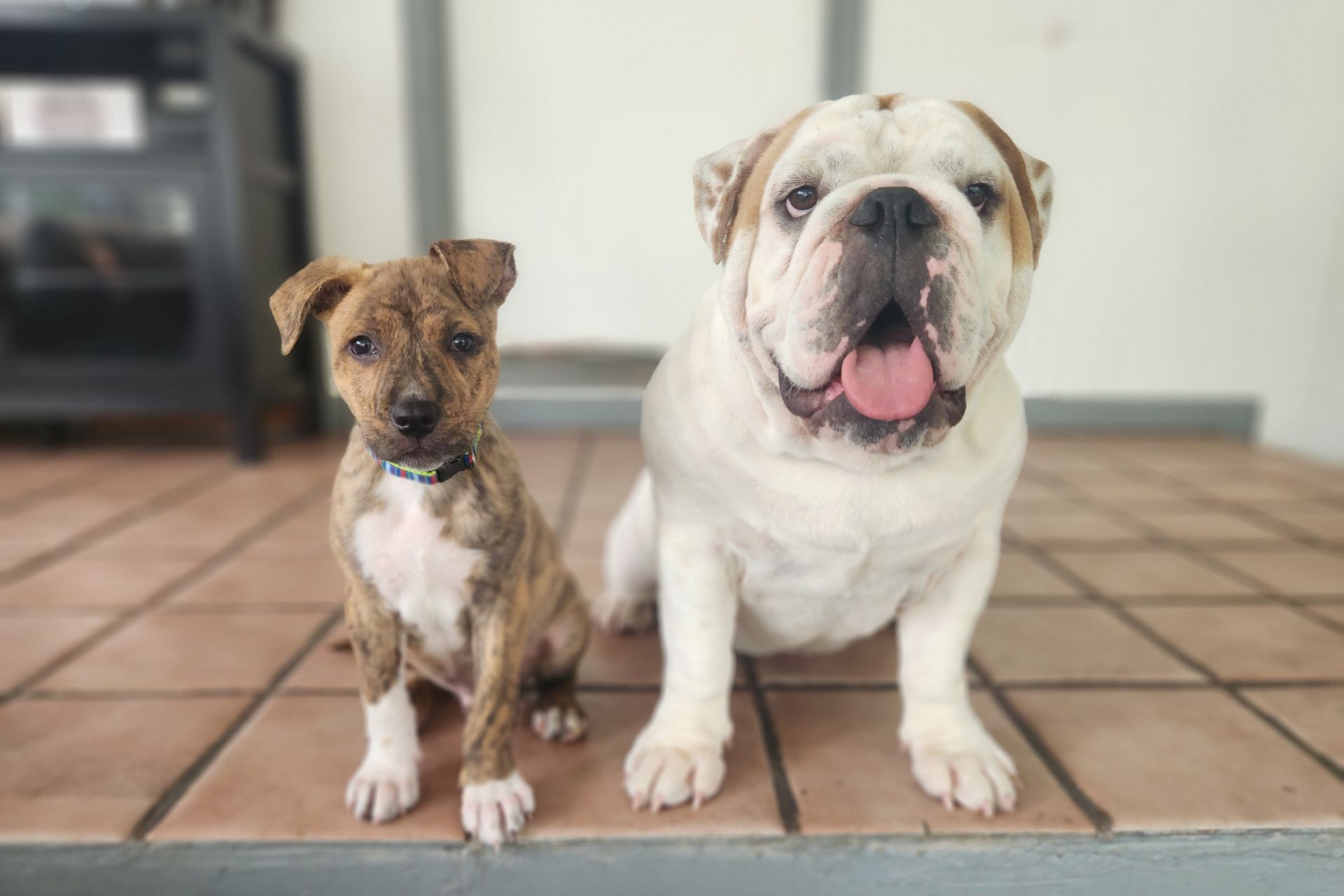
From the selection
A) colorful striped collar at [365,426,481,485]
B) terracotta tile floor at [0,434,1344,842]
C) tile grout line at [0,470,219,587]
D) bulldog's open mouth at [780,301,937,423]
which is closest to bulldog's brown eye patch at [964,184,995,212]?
bulldog's open mouth at [780,301,937,423]

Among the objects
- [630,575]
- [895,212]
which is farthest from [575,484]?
[895,212]

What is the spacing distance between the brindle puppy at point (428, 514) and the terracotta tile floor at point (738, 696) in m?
0.08

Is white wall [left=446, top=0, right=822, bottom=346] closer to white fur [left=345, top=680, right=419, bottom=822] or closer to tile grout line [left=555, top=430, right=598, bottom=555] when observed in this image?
tile grout line [left=555, top=430, right=598, bottom=555]

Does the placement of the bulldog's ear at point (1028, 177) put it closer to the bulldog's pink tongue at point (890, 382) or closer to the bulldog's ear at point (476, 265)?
the bulldog's pink tongue at point (890, 382)

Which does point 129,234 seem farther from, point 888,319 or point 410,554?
point 888,319

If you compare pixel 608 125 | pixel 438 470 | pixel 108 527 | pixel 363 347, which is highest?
pixel 608 125

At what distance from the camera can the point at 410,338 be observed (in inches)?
28.2

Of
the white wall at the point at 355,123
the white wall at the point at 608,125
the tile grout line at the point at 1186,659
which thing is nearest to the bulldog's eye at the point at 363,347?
the tile grout line at the point at 1186,659

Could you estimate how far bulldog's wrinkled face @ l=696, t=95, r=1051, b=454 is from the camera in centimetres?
71

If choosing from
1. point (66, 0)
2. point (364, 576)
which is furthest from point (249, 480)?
point (364, 576)

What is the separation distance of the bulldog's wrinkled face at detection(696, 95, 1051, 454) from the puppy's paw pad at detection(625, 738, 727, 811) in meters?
0.38

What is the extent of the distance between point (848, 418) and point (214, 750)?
32.5 inches

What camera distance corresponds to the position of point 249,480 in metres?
2.38

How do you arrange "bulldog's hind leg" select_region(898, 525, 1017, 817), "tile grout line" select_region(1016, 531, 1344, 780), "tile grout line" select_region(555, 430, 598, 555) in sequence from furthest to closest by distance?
"tile grout line" select_region(555, 430, 598, 555), "tile grout line" select_region(1016, 531, 1344, 780), "bulldog's hind leg" select_region(898, 525, 1017, 817)
